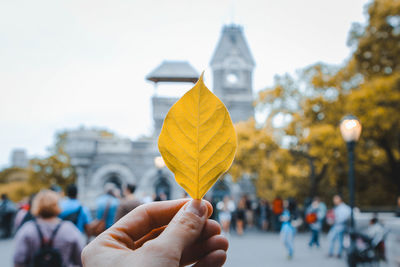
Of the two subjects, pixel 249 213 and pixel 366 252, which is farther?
pixel 249 213

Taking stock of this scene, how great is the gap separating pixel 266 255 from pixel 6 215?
31.6ft

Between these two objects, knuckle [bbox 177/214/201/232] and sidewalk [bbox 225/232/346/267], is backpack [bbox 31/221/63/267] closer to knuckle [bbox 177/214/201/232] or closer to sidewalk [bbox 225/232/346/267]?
knuckle [bbox 177/214/201/232]

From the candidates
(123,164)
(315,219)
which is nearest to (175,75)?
(315,219)

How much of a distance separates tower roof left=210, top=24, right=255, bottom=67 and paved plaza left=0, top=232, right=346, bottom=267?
57.0 ft

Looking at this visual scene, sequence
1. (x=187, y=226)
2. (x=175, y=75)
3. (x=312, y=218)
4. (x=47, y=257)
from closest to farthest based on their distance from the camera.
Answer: (x=187, y=226) → (x=175, y=75) → (x=47, y=257) → (x=312, y=218)

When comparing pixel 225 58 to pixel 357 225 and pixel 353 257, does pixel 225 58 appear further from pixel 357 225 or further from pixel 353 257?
pixel 353 257

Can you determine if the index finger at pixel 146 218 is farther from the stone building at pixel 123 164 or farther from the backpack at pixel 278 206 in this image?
the stone building at pixel 123 164

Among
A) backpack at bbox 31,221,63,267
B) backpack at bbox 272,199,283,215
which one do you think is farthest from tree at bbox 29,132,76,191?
backpack at bbox 31,221,63,267

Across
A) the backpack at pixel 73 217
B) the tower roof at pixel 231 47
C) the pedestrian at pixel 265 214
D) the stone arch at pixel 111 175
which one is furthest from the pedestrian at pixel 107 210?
the tower roof at pixel 231 47

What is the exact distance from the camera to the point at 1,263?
7816mm

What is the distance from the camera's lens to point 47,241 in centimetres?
290

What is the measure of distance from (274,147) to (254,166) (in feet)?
4.75

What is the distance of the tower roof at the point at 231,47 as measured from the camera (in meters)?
26.6

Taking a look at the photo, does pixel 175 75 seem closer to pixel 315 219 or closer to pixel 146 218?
pixel 146 218
